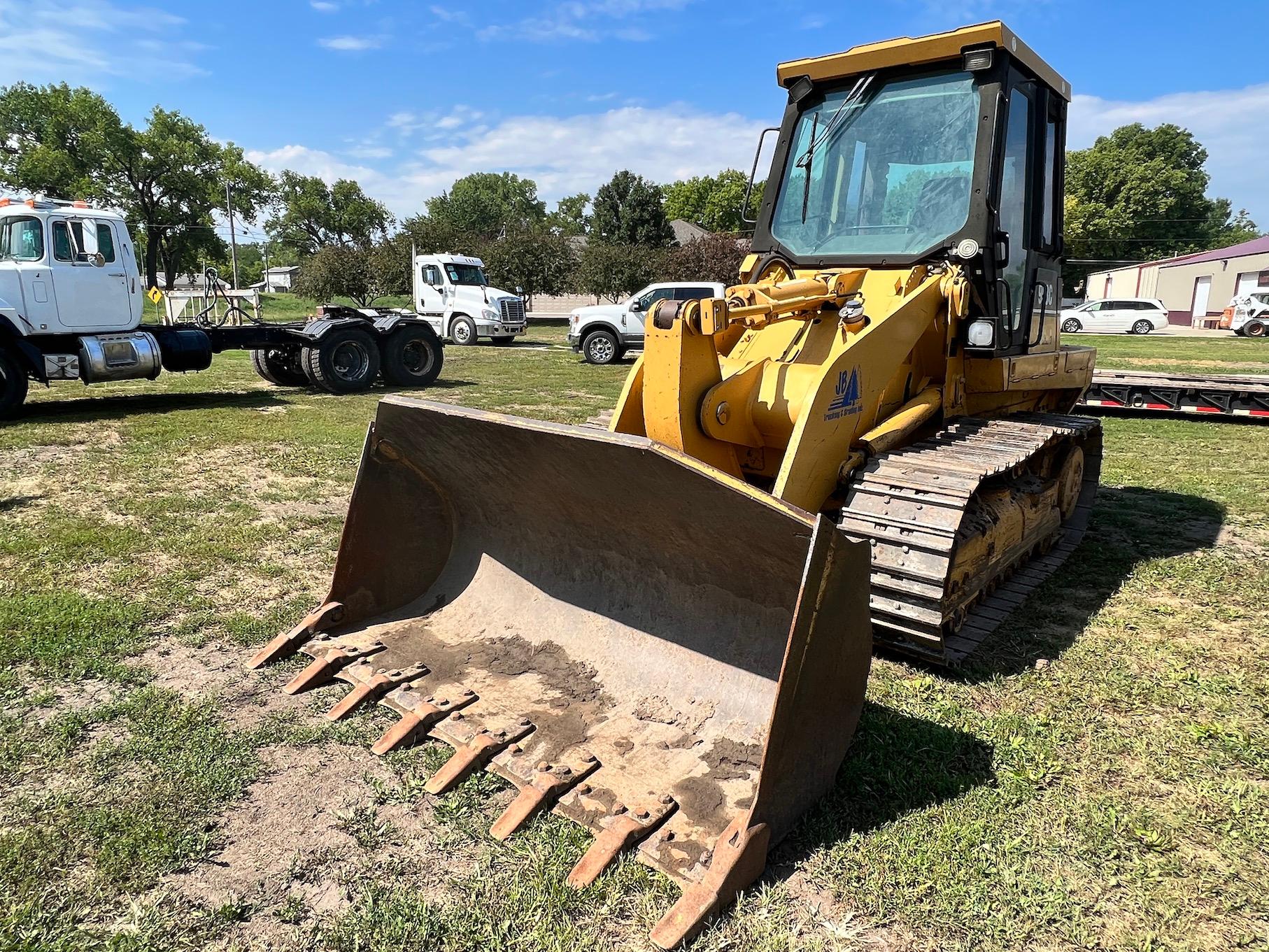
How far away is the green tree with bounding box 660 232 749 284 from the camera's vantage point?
114 ft

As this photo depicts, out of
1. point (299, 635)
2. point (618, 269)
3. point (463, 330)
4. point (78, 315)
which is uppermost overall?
point (618, 269)

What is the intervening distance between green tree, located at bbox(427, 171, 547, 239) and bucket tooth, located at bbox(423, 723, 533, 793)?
75.6m

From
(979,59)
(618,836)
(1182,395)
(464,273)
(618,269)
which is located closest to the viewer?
(618,836)

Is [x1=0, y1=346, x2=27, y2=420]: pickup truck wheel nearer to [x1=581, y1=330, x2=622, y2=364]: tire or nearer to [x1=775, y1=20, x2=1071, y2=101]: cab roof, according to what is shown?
[x1=775, y1=20, x2=1071, y2=101]: cab roof

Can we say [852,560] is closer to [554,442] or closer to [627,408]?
[554,442]

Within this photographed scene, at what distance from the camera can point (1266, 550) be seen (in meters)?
5.61

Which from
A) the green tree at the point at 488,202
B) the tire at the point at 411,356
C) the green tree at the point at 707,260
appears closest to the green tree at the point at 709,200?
the green tree at the point at 488,202

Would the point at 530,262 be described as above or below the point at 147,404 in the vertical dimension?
above

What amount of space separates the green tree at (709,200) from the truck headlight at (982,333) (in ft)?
212

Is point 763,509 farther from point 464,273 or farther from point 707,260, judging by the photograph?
point 707,260

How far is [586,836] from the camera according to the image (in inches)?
105

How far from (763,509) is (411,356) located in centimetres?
1302

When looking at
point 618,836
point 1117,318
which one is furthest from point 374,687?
point 1117,318

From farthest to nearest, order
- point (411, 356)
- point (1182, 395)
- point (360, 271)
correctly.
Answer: point (360, 271) < point (411, 356) < point (1182, 395)
